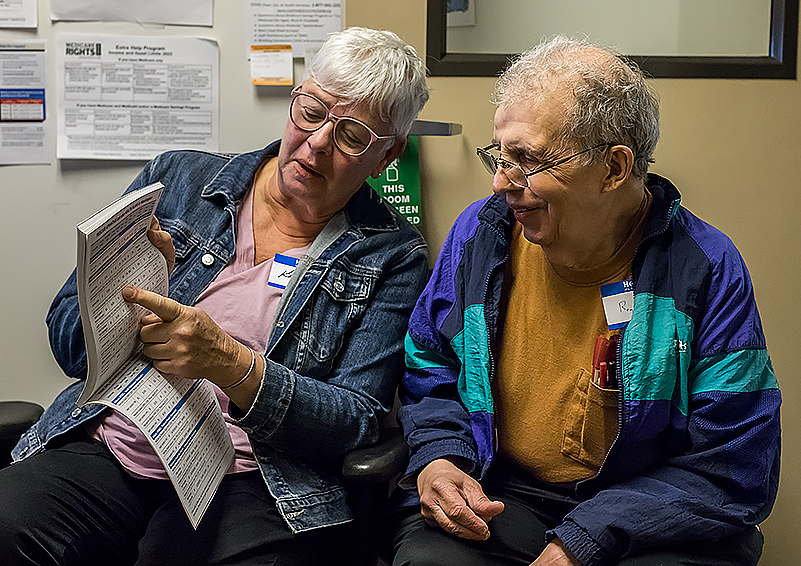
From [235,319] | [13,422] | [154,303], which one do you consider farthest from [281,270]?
[13,422]

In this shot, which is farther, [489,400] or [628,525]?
[489,400]

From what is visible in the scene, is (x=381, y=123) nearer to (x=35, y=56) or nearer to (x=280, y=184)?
(x=280, y=184)

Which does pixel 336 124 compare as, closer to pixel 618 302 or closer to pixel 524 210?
pixel 524 210

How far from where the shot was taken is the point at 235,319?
1.46m

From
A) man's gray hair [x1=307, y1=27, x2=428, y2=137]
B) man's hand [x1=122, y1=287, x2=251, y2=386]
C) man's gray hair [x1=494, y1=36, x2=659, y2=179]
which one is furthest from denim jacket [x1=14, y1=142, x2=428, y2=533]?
man's gray hair [x1=494, y1=36, x2=659, y2=179]

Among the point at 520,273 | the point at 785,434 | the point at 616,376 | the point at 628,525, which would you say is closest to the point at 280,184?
the point at 520,273

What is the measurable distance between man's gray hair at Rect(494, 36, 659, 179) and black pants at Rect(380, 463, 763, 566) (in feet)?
2.21

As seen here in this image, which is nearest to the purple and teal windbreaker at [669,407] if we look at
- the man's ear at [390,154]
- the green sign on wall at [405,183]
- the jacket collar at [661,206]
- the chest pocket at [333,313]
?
the jacket collar at [661,206]

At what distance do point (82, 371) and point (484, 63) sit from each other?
122cm

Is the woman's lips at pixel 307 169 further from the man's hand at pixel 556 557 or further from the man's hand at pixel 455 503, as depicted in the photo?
the man's hand at pixel 556 557

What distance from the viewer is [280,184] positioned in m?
1.51

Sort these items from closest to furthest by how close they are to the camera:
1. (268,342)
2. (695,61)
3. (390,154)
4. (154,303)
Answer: (154,303) → (268,342) → (390,154) → (695,61)

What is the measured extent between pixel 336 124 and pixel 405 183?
41 cm

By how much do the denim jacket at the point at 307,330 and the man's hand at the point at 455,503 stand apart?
0.19m
